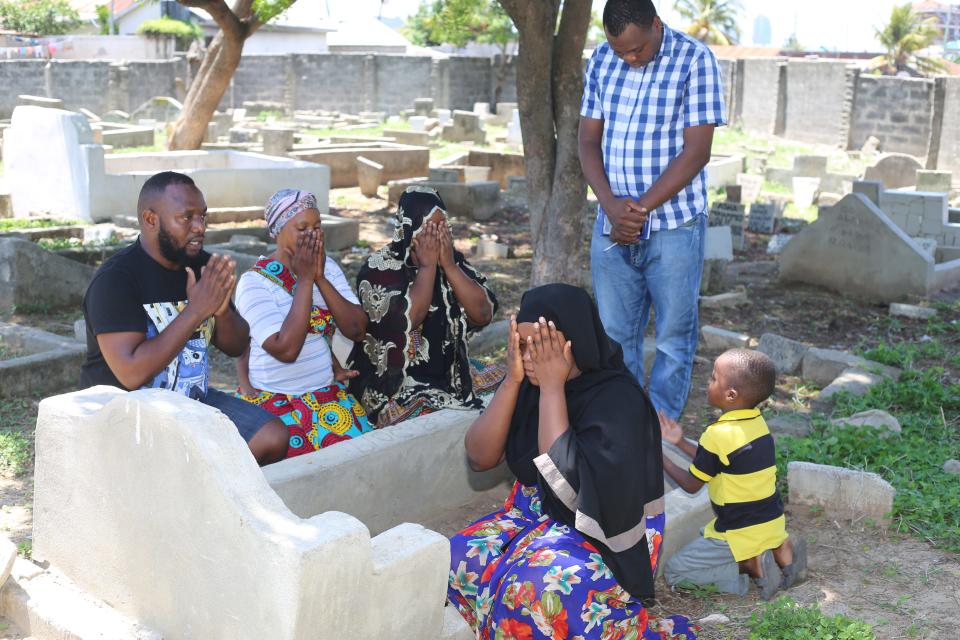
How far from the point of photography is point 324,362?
417 centimetres

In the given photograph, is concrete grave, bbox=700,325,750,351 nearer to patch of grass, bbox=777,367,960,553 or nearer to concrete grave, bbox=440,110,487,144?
patch of grass, bbox=777,367,960,553

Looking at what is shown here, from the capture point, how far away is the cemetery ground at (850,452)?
3.44 metres

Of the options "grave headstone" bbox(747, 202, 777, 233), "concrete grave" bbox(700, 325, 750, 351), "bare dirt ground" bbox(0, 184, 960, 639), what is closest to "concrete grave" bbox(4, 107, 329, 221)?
"bare dirt ground" bbox(0, 184, 960, 639)

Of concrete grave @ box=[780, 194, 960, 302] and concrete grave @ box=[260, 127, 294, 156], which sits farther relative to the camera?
concrete grave @ box=[260, 127, 294, 156]

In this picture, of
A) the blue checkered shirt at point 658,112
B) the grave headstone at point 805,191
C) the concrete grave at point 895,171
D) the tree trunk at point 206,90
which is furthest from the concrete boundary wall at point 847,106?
the blue checkered shirt at point 658,112

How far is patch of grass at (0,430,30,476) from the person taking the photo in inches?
178

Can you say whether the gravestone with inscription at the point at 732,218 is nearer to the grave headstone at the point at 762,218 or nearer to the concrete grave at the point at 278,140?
the grave headstone at the point at 762,218

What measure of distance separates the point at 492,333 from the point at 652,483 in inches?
135

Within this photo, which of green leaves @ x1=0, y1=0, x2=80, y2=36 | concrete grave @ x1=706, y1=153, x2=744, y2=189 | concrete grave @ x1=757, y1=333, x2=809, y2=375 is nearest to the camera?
concrete grave @ x1=757, y1=333, x2=809, y2=375

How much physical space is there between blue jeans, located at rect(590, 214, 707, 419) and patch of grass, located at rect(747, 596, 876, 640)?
1.34 metres

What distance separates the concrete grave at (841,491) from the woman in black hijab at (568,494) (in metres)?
1.24

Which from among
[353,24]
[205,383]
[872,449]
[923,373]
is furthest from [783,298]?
[353,24]

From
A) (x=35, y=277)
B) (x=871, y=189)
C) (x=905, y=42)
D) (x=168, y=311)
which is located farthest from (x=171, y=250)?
(x=905, y=42)

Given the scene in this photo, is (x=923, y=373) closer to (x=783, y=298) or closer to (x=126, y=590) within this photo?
(x=783, y=298)
